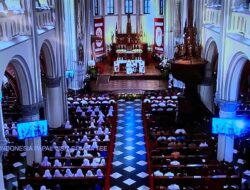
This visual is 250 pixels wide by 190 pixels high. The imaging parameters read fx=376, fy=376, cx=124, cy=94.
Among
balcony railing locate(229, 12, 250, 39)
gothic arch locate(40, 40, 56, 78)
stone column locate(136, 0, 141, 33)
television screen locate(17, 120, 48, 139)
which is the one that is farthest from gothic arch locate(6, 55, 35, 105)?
stone column locate(136, 0, 141, 33)

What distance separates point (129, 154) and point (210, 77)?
7137 mm

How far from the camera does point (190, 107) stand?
22.1 meters

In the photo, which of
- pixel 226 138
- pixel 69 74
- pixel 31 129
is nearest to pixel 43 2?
pixel 69 74

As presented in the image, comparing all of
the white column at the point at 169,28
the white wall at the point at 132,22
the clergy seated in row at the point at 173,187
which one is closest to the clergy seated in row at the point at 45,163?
the clergy seated in row at the point at 173,187

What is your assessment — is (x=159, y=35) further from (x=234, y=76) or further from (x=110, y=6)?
(x=234, y=76)

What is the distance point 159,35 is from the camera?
3894 centimetres

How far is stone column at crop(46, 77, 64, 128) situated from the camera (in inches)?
850

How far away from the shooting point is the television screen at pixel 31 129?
51.0ft

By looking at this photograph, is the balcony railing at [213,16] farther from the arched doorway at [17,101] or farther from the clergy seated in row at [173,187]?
the arched doorway at [17,101]

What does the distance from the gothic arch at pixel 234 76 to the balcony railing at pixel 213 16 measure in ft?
11.5

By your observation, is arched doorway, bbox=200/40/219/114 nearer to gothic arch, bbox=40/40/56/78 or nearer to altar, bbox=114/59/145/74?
gothic arch, bbox=40/40/56/78

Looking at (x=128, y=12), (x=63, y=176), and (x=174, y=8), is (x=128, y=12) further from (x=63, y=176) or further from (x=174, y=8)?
(x=63, y=176)

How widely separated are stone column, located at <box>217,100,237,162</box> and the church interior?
5 centimetres

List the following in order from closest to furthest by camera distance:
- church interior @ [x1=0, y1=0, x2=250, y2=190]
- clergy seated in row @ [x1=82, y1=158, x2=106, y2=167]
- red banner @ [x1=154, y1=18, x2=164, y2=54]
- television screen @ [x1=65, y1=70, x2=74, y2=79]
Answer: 1. church interior @ [x1=0, y1=0, x2=250, y2=190]
2. clergy seated in row @ [x1=82, y1=158, x2=106, y2=167]
3. television screen @ [x1=65, y1=70, x2=74, y2=79]
4. red banner @ [x1=154, y1=18, x2=164, y2=54]
